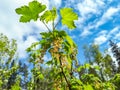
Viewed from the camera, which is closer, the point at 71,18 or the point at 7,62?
the point at 71,18

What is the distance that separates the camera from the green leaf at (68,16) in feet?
8.36

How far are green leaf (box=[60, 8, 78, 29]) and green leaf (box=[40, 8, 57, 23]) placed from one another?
0.16 m

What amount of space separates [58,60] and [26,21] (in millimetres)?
581

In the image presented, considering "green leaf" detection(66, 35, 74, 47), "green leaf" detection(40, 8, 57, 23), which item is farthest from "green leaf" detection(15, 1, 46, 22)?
"green leaf" detection(66, 35, 74, 47)

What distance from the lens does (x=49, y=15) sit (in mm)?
2424

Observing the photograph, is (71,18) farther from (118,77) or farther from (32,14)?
(118,77)

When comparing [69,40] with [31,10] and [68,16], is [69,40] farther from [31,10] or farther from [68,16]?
[31,10]

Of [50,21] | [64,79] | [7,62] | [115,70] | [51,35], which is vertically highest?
[115,70]

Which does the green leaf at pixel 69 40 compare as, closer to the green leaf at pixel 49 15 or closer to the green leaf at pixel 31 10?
the green leaf at pixel 49 15

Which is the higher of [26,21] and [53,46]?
[26,21]

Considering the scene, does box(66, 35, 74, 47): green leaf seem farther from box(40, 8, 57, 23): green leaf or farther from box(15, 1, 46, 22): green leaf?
box(15, 1, 46, 22): green leaf

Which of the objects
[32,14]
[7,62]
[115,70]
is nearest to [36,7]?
[32,14]

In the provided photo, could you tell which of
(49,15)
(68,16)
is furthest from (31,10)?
(68,16)

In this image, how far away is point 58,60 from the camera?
2281 millimetres
